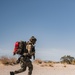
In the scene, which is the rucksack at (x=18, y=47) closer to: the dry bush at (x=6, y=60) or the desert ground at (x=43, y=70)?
the desert ground at (x=43, y=70)

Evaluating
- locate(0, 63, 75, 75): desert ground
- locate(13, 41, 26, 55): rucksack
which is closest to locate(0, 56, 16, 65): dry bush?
locate(0, 63, 75, 75): desert ground

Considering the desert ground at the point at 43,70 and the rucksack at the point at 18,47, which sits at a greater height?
the rucksack at the point at 18,47

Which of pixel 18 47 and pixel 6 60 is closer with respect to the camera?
pixel 18 47

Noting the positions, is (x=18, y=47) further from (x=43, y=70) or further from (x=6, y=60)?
(x=6, y=60)

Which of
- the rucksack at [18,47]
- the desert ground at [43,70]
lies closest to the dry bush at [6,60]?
the desert ground at [43,70]

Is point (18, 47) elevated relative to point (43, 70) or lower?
elevated

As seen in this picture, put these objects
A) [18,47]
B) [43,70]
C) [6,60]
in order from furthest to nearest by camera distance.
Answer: [6,60]
[43,70]
[18,47]

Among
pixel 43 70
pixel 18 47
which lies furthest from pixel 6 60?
pixel 18 47

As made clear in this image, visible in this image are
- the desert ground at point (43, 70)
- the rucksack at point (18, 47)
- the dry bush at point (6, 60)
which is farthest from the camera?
the dry bush at point (6, 60)

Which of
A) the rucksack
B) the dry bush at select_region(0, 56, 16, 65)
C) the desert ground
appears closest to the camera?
the rucksack

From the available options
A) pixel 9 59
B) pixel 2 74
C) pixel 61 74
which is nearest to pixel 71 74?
pixel 61 74

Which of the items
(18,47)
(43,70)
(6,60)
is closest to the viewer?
(18,47)

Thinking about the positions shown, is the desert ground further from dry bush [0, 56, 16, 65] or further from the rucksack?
the rucksack

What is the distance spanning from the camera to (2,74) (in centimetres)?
1930
